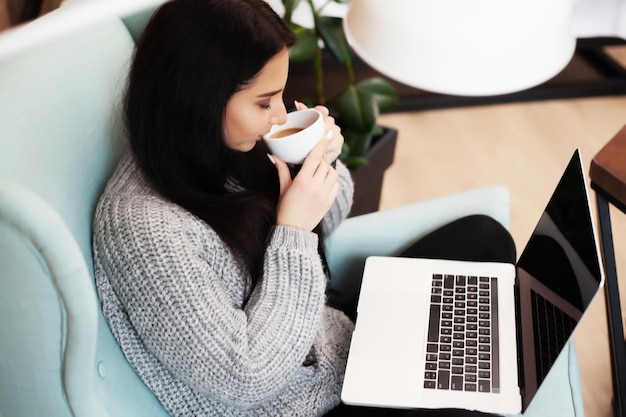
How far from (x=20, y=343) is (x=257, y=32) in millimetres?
459

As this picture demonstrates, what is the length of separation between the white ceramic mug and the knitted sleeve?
0.12m

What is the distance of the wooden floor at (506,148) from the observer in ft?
7.38

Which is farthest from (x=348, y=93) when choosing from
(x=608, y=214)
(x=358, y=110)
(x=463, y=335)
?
(x=463, y=335)

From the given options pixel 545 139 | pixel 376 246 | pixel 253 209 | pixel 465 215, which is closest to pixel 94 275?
pixel 253 209

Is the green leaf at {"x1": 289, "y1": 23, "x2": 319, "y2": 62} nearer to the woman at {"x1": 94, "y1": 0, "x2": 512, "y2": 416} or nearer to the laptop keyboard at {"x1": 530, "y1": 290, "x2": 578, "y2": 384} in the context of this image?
the woman at {"x1": 94, "y1": 0, "x2": 512, "y2": 416}

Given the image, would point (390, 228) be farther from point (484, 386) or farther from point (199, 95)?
point (199, 95)

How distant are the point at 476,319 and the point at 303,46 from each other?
0.80 metres

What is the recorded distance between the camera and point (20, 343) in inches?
30.3


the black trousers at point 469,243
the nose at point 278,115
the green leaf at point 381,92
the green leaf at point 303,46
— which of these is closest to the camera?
the nose at point 278,115

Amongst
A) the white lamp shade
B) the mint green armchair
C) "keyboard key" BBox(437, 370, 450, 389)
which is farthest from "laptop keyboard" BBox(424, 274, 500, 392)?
the white lamp shade

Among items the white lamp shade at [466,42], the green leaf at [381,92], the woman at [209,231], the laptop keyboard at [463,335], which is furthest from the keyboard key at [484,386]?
the green leaf at [381,92]

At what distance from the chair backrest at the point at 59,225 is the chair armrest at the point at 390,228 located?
0.44 m

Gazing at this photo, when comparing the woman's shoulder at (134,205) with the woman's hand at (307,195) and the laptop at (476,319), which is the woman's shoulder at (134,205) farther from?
the laptop at (476,319)

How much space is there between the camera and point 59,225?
71 cm
